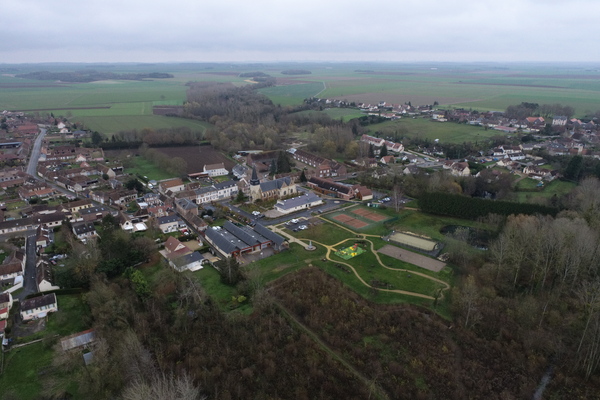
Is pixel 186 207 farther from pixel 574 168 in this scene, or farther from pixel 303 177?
pixel 574 168

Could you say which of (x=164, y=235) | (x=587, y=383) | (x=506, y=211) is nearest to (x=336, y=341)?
(x=587, y=383)

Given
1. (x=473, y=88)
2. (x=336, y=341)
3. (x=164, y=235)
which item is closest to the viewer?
(x=336, y=341)

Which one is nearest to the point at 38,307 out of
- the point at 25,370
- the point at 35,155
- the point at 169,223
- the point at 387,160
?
the point at 25,370

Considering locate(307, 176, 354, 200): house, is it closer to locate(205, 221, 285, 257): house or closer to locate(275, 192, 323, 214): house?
locate(275, 192, 323, 214): house

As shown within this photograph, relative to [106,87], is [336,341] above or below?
below

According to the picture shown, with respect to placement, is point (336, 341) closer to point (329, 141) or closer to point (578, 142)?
point (329, 141)

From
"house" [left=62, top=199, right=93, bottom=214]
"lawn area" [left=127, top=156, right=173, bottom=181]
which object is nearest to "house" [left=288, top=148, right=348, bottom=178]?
"lawn area" [left=127, top=156, right=173, bottom=181]

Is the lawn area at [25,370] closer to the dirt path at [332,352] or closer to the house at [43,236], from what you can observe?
the dirt path at [332,352]
